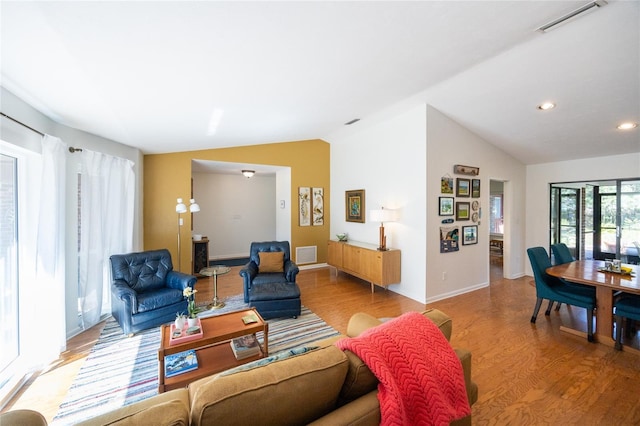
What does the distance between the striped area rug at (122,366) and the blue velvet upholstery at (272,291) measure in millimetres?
144

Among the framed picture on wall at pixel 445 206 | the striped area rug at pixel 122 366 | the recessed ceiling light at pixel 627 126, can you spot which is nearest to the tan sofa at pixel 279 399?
the striped area rug at pixel 122 366

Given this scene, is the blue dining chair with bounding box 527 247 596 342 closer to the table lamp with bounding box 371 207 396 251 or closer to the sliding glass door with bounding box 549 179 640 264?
the table lamp with bounding box 371 207 396 251

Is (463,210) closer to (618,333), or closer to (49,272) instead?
(618,333)

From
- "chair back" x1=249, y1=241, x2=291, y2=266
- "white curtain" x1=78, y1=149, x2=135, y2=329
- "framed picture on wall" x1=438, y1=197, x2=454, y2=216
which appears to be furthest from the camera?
"chair back" x1=249, y1=241, x2=291, y2=266

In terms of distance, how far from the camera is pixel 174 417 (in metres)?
0.79

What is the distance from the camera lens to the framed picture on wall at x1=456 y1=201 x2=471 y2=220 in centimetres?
438

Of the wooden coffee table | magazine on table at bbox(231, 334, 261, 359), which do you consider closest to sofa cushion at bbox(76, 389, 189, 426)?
the wooden coffee table

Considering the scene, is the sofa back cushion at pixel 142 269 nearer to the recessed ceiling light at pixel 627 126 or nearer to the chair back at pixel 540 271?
the chair back at pixel 540 271

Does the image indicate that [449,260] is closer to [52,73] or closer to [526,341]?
[526,341]

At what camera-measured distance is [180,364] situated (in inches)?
82.5

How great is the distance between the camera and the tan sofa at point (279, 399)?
0.81 meters

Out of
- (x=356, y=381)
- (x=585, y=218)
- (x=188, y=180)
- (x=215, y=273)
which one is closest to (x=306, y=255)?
(x=215, y=273)

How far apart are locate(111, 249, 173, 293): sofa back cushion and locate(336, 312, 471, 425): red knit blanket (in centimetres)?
320

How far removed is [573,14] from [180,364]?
13.7ft
